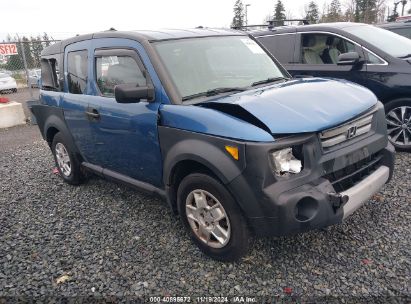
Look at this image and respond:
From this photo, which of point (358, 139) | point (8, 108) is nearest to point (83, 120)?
point (358, 139)

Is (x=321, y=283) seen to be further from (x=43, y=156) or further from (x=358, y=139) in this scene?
(x=43, y=156)

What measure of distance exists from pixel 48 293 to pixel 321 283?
2.08 metres

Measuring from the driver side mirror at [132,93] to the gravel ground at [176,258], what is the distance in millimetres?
1334

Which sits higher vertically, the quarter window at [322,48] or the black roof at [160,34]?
the black roof at [160,34]

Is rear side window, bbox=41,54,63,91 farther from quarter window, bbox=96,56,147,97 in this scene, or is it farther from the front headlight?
the front headlight

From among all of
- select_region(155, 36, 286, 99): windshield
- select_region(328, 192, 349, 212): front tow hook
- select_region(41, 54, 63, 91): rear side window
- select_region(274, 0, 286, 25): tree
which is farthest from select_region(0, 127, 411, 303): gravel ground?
select_region(274, 0, 286, 25): tree

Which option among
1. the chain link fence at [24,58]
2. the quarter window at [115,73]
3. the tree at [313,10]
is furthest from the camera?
the tree at [313,10]

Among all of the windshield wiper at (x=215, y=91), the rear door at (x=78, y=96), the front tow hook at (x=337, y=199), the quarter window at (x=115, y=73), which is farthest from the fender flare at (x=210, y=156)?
the rear door at (x=78, y=96)

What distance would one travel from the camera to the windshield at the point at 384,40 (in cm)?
531

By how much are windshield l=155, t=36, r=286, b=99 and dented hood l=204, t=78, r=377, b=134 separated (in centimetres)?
31

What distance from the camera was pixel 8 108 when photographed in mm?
10195

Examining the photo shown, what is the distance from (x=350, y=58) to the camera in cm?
522

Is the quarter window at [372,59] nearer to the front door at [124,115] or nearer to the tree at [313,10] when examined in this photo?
the front door at [124,115]

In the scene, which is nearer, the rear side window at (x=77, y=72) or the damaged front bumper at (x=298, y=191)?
the damaged front bumper at (x=298, y=191)
